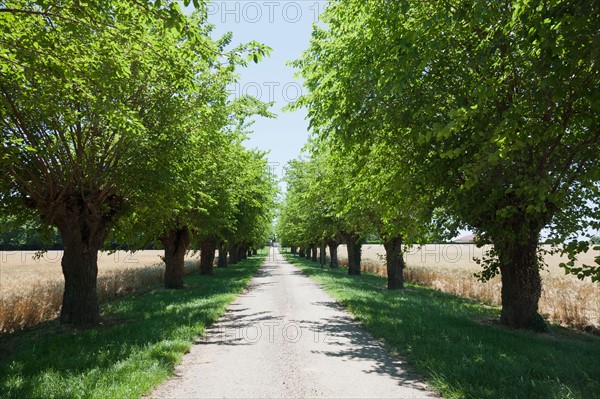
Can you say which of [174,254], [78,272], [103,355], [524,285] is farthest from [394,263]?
[103,355]

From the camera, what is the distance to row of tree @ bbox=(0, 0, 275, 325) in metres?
7.27

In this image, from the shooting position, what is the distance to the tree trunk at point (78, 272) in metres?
11.1

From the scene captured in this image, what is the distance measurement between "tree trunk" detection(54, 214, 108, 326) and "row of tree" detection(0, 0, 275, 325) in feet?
0.09

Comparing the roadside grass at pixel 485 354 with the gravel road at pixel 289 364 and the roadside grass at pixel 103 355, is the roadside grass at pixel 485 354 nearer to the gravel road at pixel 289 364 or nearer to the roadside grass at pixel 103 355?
the gravel road at pixel 289 364

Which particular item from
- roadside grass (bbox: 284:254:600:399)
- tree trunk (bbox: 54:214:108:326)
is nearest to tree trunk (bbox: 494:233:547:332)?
roadside grass (bbox: 284:254:600:399)

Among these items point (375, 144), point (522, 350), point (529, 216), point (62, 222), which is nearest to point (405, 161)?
point (375, 144)

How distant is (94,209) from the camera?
36.4 ft

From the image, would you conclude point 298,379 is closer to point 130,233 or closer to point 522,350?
point 522,350

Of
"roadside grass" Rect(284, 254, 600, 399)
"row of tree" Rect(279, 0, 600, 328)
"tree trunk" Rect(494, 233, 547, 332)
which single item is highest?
"row of tree" Rect(279, 0, 600, 328)

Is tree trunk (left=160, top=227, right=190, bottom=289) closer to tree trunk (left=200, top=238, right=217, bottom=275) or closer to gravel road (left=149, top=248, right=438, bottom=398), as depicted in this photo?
tree trunk (left=200, top=238, right=217, bottom=275)

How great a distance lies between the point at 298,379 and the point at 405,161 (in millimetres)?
6174

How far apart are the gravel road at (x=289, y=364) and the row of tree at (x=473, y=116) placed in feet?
10.8

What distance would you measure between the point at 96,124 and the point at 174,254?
12294 mm

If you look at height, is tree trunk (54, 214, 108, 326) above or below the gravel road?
above
